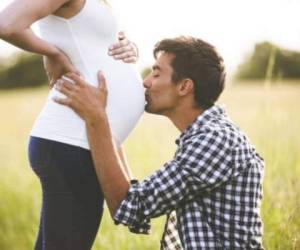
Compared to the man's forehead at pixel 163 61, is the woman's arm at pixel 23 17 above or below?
above

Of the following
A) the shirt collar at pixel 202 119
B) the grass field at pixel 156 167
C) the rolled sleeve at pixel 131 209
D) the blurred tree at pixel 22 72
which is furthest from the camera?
the blurred tree at pixel 22 72

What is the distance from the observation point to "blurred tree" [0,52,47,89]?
3806cm

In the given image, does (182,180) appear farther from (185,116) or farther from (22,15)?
(22,15)

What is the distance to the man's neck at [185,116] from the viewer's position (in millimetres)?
2660

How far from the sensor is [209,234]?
2.43 metres

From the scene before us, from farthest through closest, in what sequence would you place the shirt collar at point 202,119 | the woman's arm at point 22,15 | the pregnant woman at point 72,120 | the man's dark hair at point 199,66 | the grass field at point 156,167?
1. the grass field at point 156,167
2. the man's dark hair at point 199,66
3. the shirt collar at point 202,119
4. the pregnant woman at point 72,120
5. the woman's arm at point 22,15

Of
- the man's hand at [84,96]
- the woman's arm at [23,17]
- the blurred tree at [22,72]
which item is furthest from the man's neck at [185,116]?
the blurred tree at [22,72]

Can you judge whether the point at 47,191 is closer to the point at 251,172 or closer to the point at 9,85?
the point at 251,172

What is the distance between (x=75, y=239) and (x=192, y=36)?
101 cm

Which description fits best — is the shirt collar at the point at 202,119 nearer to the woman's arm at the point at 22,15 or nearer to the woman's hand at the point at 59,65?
the woman's hand at the point at 59,65

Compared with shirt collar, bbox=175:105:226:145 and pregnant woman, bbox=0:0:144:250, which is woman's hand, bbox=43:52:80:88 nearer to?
pregnant woman, bbox=0:0:144:250

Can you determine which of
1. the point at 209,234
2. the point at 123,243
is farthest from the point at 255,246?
the point at 123,243

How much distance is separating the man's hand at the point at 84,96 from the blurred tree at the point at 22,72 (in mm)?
35760

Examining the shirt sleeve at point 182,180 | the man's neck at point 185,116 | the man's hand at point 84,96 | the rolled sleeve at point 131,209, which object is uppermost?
the man's hand at point 84,96
